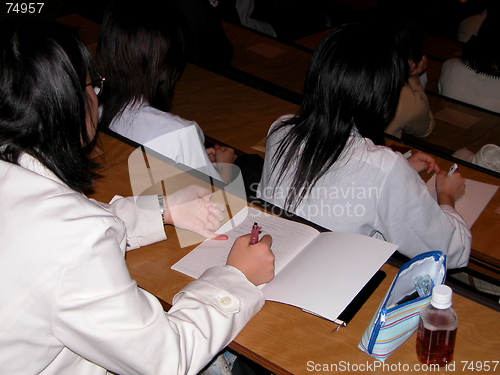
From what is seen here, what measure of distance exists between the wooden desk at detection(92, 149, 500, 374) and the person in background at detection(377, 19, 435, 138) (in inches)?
47.5

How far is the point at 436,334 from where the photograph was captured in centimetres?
88

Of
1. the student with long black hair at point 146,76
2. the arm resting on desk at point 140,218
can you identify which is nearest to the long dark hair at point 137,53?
the student with long black hair at point 146,76

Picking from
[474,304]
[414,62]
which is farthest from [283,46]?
[474,304]

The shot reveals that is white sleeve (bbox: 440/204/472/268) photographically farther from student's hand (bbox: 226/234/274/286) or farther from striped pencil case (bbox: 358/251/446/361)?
student's hand (bbox: 226/234/274/286)

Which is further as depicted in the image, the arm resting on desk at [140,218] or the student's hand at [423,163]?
the student's hand at [423,163]

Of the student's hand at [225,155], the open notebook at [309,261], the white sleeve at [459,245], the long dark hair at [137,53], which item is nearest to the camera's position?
the open notebook at [309,261]

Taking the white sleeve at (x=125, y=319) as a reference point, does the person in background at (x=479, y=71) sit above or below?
above

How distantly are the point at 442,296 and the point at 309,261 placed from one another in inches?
12.5

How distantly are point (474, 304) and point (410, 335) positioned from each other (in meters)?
0.20

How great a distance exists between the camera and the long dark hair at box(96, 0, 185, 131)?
166cm

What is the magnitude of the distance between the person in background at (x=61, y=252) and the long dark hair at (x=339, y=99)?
579 millimetres

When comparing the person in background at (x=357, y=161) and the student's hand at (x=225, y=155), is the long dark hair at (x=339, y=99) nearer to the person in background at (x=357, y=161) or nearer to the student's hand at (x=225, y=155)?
the person in background at (x=357, y=161)

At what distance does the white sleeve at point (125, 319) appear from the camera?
729 millimetres

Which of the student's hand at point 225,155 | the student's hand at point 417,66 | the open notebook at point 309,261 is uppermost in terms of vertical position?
the student's hand at point 417,66
